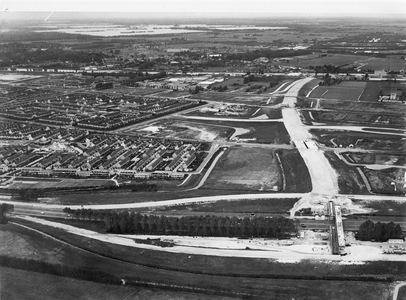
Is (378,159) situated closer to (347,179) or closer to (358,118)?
(347,179)

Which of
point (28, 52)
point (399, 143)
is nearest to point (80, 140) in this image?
point (399, 143)

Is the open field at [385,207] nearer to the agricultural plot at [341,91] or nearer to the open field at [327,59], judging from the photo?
the agricultural plot at [341,91]

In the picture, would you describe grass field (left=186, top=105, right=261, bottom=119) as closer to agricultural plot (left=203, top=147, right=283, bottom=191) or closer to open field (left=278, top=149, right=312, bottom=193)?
agricultural plot (left=203, top=147, right=283, bottom=191)

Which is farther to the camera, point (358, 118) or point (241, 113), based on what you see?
point (241, 113)

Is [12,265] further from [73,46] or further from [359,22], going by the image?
[359,22]

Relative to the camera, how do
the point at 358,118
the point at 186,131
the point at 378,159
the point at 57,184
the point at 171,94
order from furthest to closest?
1. the point at 171,94
2. the point at 358,118
3. the point at 186,131
4. the point at 378,159
5. the point at 57,184

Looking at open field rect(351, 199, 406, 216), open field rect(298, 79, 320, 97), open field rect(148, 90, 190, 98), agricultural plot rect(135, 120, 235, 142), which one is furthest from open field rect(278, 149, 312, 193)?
open field rect(148, 90, 190, 98)

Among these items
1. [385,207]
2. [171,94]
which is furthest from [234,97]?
[385,207]
